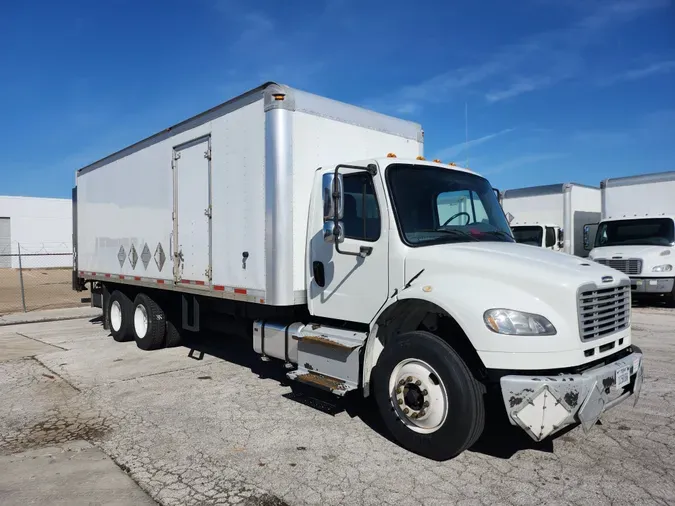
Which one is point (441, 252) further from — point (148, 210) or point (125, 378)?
point (148, 210)

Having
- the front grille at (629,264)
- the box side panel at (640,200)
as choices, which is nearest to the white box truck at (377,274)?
the front grille at (629,264)

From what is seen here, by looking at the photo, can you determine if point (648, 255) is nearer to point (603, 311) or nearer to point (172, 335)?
point (603, 311)

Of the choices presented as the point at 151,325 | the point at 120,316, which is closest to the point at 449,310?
the point at 151,325

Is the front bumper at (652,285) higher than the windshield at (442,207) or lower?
lower

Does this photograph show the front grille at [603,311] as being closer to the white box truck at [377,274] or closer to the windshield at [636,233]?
the white box truck at [377,274]

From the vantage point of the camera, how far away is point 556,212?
1602cm

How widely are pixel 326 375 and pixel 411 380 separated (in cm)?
124

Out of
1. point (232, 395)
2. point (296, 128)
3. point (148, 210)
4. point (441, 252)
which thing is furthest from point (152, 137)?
point (441, 252)

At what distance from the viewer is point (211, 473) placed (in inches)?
162

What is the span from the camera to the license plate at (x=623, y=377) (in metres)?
4.05

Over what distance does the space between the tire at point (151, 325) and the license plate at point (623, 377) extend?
23.1ft

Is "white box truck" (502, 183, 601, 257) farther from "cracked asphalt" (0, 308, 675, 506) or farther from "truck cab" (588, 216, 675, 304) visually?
Result: "cracked asphalt" (0, 308, 675, 506)

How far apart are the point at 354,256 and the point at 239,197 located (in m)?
1.83

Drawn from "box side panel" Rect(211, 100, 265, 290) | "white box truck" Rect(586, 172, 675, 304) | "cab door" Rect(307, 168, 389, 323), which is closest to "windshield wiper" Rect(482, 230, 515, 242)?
"cab door" Rect(307, 168, 389, 323)
